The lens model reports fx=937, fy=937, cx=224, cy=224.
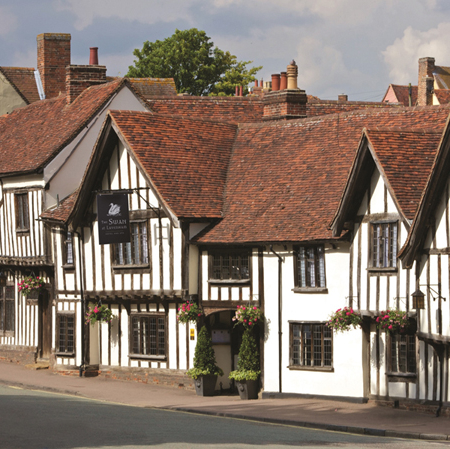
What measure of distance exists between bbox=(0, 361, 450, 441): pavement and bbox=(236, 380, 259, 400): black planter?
26 centimetres

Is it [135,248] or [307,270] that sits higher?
[135,248]

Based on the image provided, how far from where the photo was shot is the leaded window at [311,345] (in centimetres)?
2352

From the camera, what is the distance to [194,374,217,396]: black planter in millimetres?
24969

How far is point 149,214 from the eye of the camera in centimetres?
2636

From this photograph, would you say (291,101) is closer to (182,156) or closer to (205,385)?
(182,156)

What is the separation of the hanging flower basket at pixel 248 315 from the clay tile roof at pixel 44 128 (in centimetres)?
905

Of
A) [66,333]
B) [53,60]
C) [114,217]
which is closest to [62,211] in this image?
[114,217]

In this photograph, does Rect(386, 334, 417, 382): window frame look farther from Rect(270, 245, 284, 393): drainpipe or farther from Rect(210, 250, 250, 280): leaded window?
Rect(210, 250, 250, 280): leaded window

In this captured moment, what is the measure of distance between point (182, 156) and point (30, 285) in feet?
23.8

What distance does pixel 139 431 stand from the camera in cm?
1645

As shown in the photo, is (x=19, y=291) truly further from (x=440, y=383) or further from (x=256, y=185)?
(x=440, y=383)

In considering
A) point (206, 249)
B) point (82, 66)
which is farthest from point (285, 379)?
point (82, 66)

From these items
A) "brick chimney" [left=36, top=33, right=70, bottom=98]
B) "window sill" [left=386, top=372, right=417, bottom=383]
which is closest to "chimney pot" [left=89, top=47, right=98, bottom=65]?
"brick chimney" [left=36, top=33, right=70, bottom=98]

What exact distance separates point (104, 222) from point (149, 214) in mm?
1281
